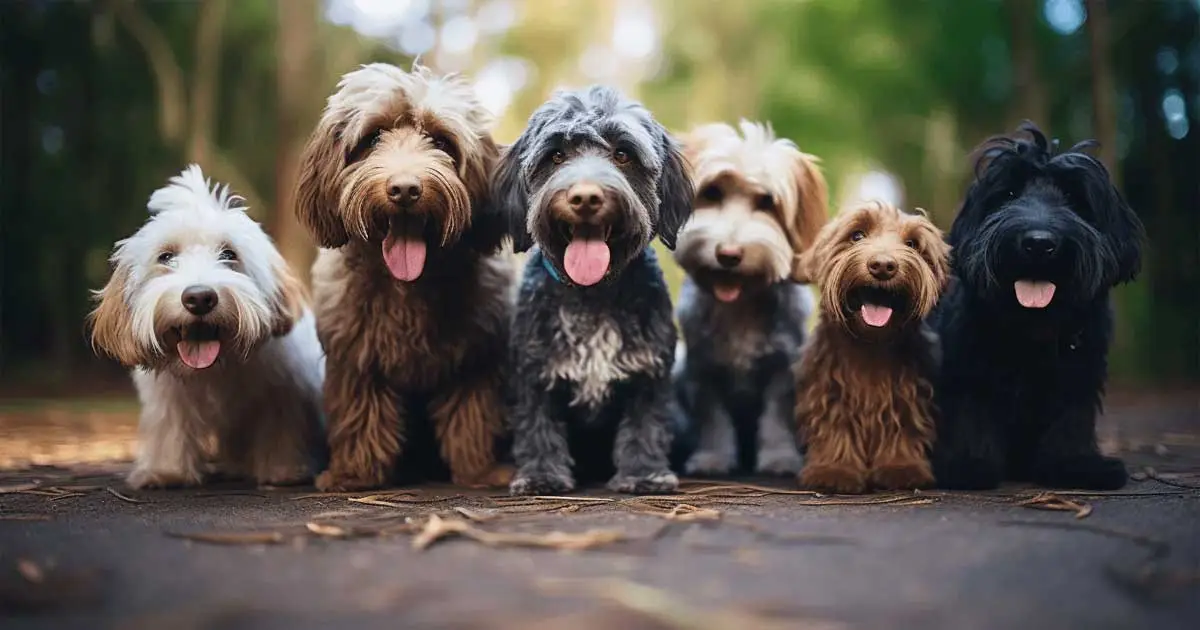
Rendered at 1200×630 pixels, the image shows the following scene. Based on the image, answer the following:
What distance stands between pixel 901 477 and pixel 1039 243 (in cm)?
103

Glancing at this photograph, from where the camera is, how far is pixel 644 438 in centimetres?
396

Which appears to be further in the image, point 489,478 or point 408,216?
point 489,478

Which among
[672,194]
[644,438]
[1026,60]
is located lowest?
[644,438]

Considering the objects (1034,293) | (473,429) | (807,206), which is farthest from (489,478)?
(1034,293)

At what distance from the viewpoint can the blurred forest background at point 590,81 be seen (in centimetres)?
1189

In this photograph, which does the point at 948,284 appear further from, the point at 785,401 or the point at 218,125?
the point at 218,125

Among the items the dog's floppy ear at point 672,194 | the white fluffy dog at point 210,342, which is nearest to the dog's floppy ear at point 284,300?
the white fluffy dog at point 210,342

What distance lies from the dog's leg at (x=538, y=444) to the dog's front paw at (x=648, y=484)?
200mm

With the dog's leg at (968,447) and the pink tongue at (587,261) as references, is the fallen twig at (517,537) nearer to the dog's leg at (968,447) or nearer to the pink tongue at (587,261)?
the pink tongue at (587,261)

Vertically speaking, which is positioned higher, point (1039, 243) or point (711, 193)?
point (711, 193)

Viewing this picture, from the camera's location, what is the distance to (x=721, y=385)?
4.57 metres

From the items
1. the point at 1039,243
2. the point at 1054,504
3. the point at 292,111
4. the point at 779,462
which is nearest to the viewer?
the point at 1054,504

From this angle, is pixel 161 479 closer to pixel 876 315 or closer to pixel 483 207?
pixel 483 207

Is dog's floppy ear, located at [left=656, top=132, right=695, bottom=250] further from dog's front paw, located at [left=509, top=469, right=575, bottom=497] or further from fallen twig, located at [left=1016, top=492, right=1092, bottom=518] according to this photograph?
fallen twig, located at [left=1016, top=492, right=1092, bottom=518]
